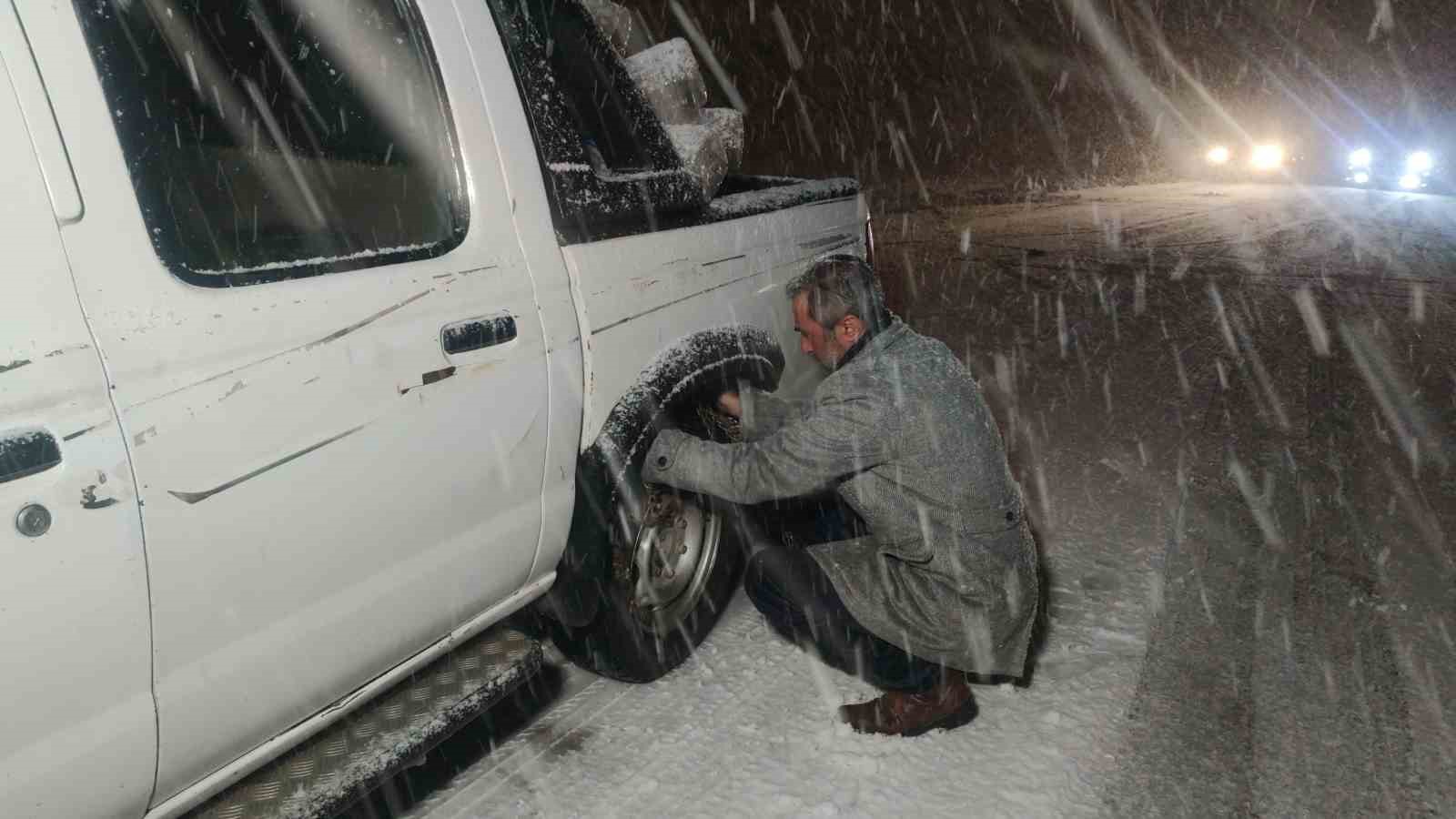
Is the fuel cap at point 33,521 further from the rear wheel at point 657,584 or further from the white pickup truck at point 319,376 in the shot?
the rear wheel at point 657,584

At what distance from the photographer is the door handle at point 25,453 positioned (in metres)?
1.44

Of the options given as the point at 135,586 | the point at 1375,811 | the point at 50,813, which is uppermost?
the point at 135,586

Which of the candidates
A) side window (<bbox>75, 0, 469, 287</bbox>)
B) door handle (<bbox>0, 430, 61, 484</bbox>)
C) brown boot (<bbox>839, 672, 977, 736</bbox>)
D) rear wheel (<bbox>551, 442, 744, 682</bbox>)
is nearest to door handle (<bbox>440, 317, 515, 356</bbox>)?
side window (<bbox>75, 0, 469, 287</bbox>)

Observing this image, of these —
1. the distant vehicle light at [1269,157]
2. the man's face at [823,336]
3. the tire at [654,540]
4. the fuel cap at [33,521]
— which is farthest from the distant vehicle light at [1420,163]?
the fuel cap at [33,521]

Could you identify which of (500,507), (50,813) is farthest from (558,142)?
(50,813)

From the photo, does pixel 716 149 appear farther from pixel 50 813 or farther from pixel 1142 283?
pixel 1142 283

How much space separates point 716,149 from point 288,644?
2.14 meters

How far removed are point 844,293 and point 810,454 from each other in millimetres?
434

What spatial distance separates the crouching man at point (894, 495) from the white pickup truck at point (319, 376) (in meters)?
0.38

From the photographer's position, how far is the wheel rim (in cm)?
294

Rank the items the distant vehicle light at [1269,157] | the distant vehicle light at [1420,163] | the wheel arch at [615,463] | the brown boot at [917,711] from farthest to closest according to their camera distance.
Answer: the distant vehicle light at [1269,157]
the distant vehicle light at [1420,163]
the brown boot at [917,711]
the wheel arch at [615,463]

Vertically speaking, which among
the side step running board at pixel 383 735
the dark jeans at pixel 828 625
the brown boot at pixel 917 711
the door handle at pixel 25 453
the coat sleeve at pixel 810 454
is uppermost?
the door handle at pixel 25 453

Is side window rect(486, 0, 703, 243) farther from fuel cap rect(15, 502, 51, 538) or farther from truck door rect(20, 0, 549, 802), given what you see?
fuel cap rect(15, 502, 51, 538)

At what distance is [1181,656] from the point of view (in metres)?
3.19
